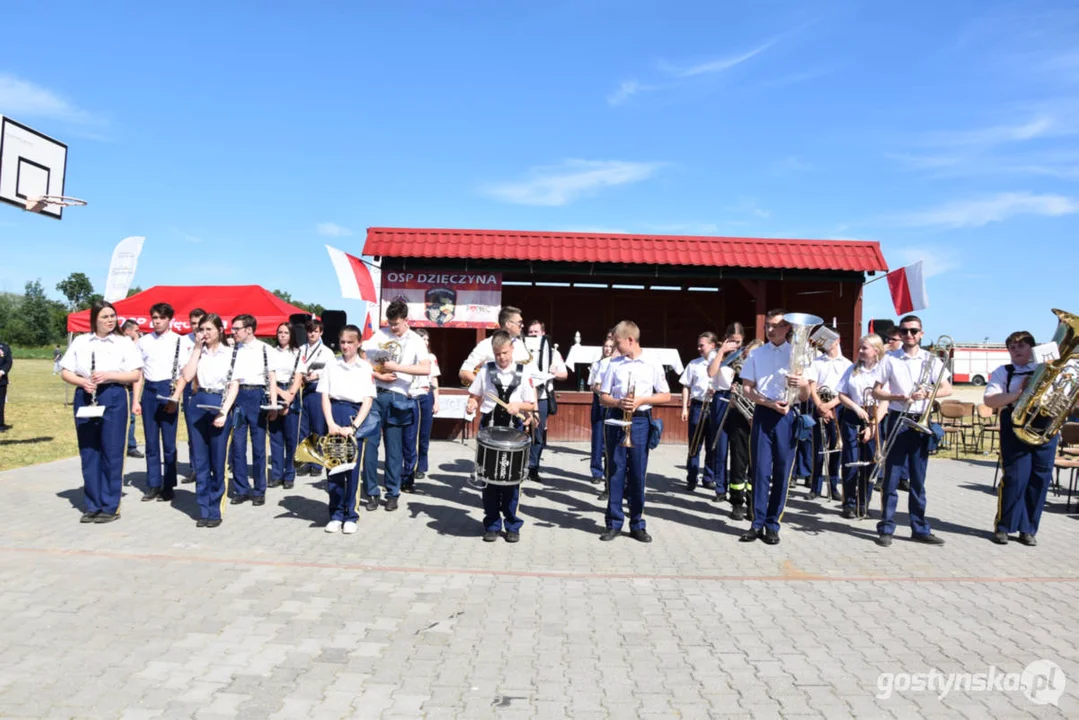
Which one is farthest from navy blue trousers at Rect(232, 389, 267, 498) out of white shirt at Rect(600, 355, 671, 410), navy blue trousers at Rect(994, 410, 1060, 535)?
navy blue trousers at Rect(994, 410, 1060, 535)

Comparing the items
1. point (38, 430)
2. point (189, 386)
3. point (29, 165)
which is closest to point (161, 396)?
point (189, 386)

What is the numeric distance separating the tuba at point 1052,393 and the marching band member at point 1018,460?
0.11 meters

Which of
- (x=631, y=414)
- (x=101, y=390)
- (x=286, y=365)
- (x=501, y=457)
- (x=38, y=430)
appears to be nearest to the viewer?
(x=501, y=457)

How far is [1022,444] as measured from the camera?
6.80 meters

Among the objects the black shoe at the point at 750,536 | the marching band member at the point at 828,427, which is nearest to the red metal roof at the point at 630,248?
the marching band member at the point at 828,427

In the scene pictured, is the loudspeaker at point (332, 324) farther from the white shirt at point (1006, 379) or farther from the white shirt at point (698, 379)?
the white shirt at point (1006, 379)

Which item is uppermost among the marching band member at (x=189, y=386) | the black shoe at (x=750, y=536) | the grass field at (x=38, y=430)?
the marching band member at (x=189, y=386)

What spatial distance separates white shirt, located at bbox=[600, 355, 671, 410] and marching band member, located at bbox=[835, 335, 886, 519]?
2316 millimetres

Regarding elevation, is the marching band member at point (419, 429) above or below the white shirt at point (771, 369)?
below

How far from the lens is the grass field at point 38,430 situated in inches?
437

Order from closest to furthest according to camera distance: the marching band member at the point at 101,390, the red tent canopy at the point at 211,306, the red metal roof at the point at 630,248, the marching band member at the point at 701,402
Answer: the marching band member at the point at 101,390 < the marching band member at the point at 701,402 < the red metal roof at the point at 630,248 < the red tent canopy at the point at 211,306

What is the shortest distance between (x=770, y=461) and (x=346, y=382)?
384 centimetres

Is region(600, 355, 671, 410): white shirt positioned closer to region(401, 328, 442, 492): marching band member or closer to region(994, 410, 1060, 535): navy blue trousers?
region(401, 328, 442, 492): marching band member

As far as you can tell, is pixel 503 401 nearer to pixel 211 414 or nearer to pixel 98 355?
pixel 211 414
